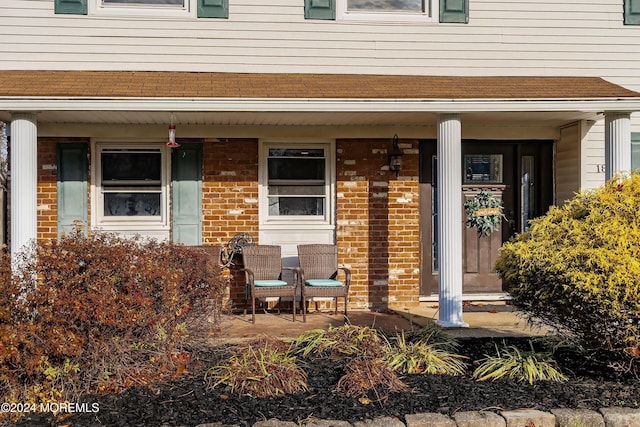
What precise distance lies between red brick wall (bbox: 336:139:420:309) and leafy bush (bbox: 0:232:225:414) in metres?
3.96

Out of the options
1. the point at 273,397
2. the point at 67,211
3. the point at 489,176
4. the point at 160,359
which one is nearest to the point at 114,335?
the point at 160,359

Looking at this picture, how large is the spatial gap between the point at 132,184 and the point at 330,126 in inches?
103

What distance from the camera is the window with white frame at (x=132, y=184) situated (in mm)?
8531

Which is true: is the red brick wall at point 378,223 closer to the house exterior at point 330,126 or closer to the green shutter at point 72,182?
the house exterior at point 330,126

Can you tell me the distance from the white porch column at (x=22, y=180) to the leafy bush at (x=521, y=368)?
470cm

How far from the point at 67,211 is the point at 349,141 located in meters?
3.63

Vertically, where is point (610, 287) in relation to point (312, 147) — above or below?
below

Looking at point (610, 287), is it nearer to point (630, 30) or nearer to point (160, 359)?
point (160, 359)

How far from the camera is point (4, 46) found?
8.07m

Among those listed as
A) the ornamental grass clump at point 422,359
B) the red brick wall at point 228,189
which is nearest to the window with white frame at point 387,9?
the red brick wall at point 228,189

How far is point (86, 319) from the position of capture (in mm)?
4449

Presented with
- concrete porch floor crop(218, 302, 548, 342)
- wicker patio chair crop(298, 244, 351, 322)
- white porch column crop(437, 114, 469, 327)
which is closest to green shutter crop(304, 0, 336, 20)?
white porch column crop(437, 114, 469, 327)

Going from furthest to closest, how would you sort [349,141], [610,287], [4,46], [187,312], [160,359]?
1. [349,141]
2. [4,46]
3. [187,312]
4. [160,359]
5. [610,287]

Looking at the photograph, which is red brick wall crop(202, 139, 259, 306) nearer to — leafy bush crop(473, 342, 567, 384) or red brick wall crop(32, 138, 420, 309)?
red brick wall crop(32, 138, 420, 309)
